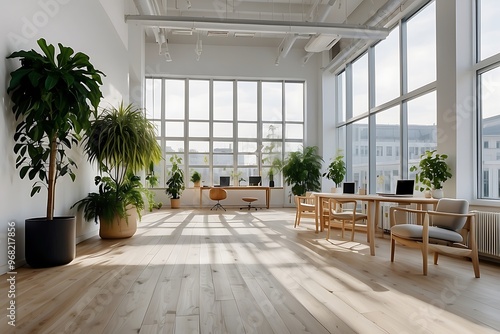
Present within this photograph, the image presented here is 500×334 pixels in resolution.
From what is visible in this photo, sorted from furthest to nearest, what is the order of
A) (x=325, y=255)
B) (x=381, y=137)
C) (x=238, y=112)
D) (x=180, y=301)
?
(x=238, y=112) < (x=381, y=137) < (x=325, y=255) < (x=180, y=301)

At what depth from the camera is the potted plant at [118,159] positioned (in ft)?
16.9

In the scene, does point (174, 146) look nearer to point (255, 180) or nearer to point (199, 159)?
point (199, 159)

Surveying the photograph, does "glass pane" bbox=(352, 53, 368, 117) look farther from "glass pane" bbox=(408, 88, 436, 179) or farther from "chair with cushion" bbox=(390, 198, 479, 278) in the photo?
"chair with cushion" bbox=(390, 198, 479, 278)

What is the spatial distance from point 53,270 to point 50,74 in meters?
1.97

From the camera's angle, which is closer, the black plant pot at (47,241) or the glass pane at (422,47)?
the black plant pot at (47,241)

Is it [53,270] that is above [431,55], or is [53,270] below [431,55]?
below

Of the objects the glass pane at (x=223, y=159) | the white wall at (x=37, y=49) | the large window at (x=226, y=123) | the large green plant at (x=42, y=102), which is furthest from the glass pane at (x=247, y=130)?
the large green plant at (x=42, y=102)

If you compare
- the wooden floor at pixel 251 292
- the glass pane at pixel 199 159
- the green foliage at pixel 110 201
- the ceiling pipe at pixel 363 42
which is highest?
the ceiling pipe at pixel 363 42

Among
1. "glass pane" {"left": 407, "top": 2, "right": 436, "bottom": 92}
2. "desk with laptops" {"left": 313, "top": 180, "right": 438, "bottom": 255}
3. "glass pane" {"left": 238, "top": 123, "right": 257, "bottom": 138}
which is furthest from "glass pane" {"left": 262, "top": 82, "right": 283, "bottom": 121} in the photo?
"desk with laptops" {"left": 313, "top": 180, "right": 438, "bottom": 255}

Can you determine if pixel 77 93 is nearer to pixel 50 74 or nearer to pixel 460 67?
pixel 50 74

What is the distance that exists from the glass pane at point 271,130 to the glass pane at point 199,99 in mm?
2070

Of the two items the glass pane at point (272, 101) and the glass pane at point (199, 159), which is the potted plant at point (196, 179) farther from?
the glass pane at point (272, 101)

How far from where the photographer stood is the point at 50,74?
3395 millimetres

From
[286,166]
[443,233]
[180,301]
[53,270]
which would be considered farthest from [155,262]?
[286,166]
